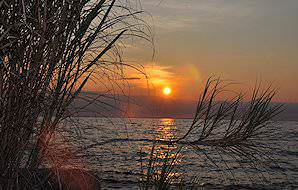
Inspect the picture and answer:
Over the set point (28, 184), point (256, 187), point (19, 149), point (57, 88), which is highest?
point (57, 88)

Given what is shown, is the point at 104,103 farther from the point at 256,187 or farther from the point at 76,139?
the point at 256,187

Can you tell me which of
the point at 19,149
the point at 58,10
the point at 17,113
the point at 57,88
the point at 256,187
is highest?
the point at 58,10

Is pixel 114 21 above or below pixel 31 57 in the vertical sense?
above

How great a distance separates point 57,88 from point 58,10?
1.07 feet

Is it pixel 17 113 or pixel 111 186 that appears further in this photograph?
pixel 111 186

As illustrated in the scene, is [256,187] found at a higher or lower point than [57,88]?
lower

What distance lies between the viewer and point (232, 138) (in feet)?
6.57

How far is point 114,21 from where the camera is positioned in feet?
5.58

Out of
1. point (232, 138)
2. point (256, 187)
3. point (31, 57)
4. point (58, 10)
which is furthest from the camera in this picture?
point (256, 187)

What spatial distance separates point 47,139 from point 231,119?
1056mm

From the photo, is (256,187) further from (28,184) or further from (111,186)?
(28,184)

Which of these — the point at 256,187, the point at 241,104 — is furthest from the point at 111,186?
the point at 241,104

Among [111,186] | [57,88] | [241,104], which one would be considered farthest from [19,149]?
[111,186]

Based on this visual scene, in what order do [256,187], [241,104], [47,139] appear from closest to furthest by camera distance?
[47,139], [241,104], [256,187]
